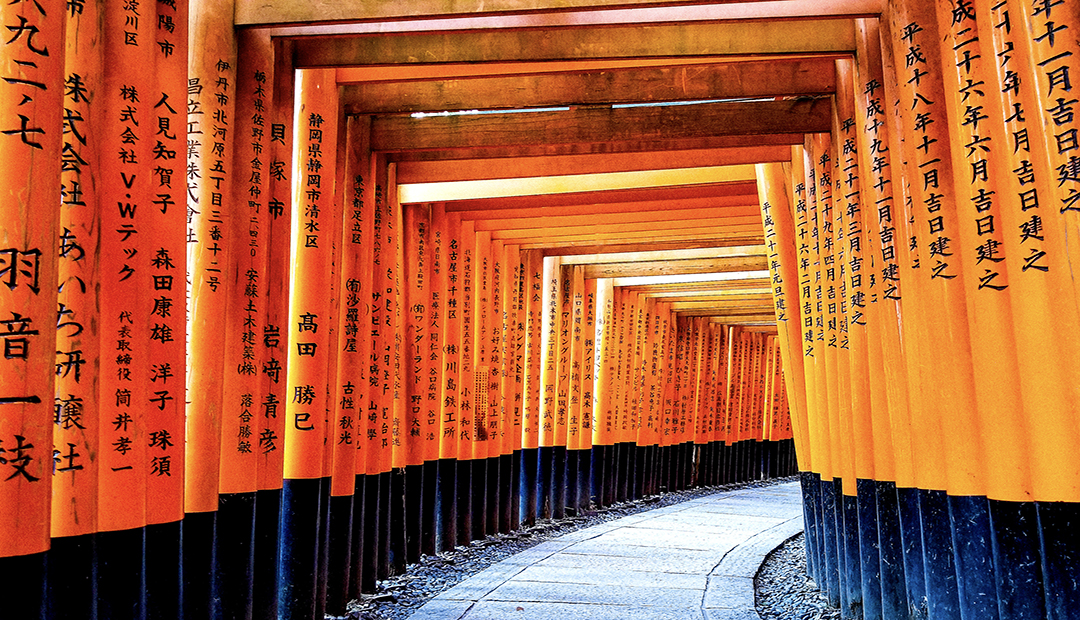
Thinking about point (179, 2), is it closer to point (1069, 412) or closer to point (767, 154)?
point (1069, 412)

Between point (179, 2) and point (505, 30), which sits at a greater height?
point (505, 30)

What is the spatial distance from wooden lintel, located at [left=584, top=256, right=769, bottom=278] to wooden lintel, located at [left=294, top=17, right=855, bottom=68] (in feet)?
21.6

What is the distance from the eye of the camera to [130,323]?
3.28 metres

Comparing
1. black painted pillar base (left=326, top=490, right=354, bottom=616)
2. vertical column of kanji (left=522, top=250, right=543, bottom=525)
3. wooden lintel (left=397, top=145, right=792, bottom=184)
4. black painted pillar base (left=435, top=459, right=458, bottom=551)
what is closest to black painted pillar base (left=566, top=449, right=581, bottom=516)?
vertical column of kanji (left=522, top=250, right=543, bottom=525)

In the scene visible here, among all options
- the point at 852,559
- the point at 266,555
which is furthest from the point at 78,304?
the point at 852,559

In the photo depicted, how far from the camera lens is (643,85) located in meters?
5.62

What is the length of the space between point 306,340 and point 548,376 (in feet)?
19.6

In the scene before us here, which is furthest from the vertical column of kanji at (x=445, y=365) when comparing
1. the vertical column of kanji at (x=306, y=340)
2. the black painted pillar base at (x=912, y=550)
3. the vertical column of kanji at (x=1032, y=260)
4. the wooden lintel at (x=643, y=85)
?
the vertical column of kanji at (x=1032, y=260)

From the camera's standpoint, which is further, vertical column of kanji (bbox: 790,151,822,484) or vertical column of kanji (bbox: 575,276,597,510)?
vertical column of kanji (bbox: 575,276,597,510)

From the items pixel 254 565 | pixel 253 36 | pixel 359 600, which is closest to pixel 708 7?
pixel 253 36

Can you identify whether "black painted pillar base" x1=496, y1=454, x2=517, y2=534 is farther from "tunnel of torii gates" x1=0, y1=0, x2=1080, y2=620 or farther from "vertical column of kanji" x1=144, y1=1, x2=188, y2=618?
"vertical column of kanji" x1=144, y1=1, x2=188, y2=618

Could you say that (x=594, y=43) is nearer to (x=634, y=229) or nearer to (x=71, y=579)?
(x=71, y=579)

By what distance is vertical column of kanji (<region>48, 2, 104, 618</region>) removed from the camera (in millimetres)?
2885

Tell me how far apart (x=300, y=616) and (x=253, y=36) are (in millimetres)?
3202
